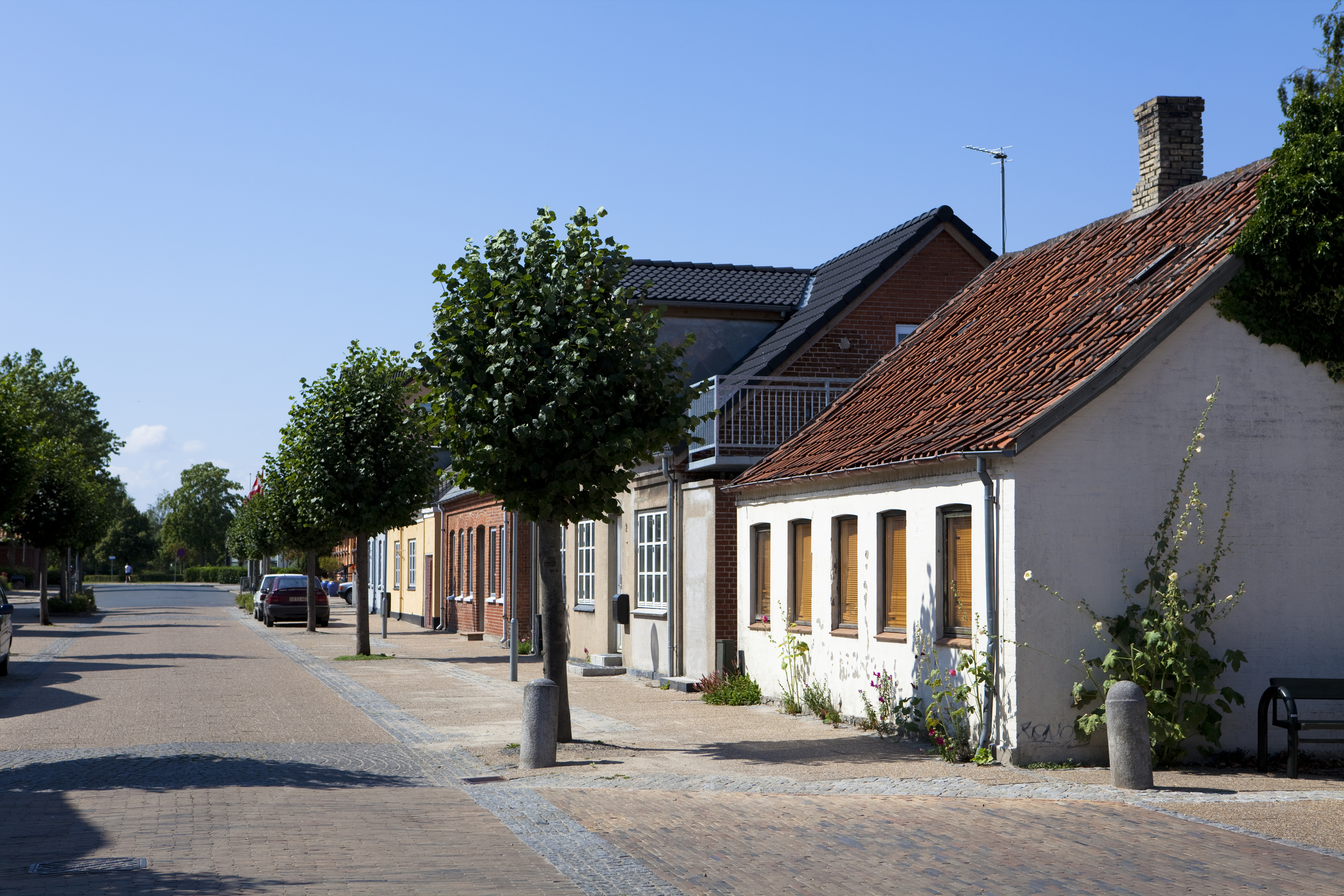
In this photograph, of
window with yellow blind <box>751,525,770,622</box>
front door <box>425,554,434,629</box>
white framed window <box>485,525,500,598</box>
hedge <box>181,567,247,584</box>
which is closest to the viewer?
window with yellow blind <box>751,525,770,622</box>

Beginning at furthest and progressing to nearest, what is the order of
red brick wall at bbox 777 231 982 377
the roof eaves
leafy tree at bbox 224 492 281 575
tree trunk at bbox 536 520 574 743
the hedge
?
the hedge → leafy tree at bbox 224 492 281 575 → red brick wall at bbox 777 231 982 377 → tree trunk at bbox 536 520 574 743 → the roof eaves

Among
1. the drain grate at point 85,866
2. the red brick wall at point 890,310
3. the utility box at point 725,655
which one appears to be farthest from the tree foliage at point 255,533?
the drain grate at point 85,866

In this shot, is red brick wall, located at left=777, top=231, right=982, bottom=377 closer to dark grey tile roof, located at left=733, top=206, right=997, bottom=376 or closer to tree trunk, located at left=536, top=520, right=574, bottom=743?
dark grey tile roof, located at left=733, top=206, right=997, bottom=376

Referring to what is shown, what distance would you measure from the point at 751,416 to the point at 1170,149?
21.0 ft

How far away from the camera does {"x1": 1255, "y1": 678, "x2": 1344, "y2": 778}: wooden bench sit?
10734 millimetres

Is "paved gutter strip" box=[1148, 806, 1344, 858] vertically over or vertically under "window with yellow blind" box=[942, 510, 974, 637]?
under

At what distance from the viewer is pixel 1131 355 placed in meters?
11.7

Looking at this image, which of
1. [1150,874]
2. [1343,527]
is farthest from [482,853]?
[1343,527]

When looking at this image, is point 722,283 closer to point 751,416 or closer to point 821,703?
point 751,416

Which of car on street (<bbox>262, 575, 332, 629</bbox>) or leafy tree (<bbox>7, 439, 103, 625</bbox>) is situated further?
car on street (<bbox>262, 575, 332, 629</bbox>)

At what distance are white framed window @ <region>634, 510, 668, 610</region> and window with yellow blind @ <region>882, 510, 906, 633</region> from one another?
6.16m

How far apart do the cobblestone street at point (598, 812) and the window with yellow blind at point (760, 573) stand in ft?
5.07

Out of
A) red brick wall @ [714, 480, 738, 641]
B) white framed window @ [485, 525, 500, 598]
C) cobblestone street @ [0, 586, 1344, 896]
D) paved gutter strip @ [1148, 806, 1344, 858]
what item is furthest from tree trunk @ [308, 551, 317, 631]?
paved gutter strip @ [1148, 806, 1344, 858]

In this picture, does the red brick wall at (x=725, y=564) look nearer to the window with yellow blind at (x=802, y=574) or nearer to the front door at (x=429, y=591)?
the window with yellow blind at (x=802, y=574)
